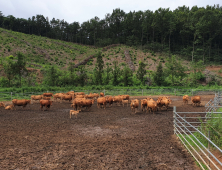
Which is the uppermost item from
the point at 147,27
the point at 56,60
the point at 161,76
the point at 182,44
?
the point at 147,27

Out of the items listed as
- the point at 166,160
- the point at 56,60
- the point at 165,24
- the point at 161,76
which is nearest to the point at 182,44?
the point at 165,24

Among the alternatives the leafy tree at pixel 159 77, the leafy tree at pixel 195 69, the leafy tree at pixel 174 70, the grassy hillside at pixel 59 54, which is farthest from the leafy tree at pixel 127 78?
the leafy tree at pixel 195 69

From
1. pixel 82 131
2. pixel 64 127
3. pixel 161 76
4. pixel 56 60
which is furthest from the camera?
pixel 56 60

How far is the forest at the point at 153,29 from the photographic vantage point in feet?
200

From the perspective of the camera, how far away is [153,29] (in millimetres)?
67625

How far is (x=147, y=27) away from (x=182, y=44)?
17.6 metres

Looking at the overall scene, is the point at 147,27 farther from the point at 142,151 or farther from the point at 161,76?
the point at 142,151

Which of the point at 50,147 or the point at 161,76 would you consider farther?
the point at 161,76

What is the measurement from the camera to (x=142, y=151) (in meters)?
6.29

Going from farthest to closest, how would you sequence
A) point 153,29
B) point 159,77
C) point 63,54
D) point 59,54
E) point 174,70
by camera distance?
point 153,29 → point 63,54 → point 59,54 → point 174,70 → point 159,77

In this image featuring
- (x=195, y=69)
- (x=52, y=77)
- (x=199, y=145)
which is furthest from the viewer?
(x=195, y=69)

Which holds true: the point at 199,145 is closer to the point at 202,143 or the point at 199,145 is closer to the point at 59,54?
the point at 202,143

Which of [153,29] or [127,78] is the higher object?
[153,29]

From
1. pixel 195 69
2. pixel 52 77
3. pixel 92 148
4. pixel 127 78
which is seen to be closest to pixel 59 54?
pixel 52 77
